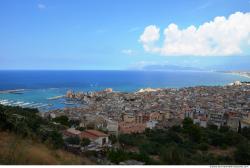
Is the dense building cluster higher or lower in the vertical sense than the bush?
lower

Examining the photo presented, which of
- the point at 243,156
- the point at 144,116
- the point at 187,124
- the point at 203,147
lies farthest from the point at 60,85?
the point at 243,156

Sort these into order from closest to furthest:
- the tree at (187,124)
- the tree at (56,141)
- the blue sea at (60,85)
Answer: the tree at (56,141) < the tree at (187,124) < the blue sea at (60,85)

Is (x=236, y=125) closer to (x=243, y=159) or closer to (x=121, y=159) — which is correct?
(x=243, y=159)

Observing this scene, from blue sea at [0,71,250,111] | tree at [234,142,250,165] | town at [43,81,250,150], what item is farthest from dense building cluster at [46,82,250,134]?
tree at [234,142,250,165]

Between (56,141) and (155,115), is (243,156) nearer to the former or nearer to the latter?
(56,141)

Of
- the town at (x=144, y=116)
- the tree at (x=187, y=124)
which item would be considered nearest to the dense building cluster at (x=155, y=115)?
the town at (x=144, y=116)

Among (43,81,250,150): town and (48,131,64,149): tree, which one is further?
(43,81,250,150): town

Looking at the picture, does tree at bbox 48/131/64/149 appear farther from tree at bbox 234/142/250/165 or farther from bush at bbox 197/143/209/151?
bush at bbox 197/143/209/151

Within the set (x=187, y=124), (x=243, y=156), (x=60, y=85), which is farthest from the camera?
(x=60, y=85)

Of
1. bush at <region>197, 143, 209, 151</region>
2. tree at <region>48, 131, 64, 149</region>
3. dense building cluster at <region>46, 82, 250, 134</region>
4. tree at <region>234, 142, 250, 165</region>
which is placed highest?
tree at <region>48, 131, 64, 149</region>

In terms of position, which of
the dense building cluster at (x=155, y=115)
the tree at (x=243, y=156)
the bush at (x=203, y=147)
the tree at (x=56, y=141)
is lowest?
the dense building cluster at (x=155, y=115)

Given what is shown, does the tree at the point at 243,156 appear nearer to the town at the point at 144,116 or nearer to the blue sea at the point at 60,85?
the town at the point at 144,116

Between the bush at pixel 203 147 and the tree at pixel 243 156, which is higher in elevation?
the tree at pixel 243 156
